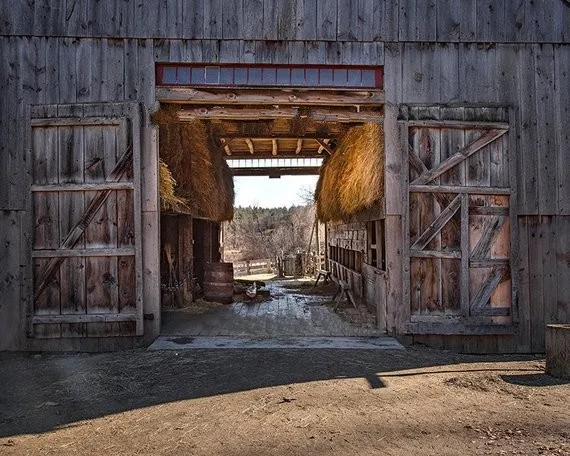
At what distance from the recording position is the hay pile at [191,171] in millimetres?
7875

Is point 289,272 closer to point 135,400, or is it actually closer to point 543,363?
point 543,363

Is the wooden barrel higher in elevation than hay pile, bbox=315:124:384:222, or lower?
lower

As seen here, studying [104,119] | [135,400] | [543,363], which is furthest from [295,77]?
[543,363]

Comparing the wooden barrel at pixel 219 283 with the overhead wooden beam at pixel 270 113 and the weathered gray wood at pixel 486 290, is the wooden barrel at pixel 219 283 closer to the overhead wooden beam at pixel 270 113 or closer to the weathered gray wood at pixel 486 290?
the overhead wooden beam at pixel 270 113

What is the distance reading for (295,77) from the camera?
6621 millimetres

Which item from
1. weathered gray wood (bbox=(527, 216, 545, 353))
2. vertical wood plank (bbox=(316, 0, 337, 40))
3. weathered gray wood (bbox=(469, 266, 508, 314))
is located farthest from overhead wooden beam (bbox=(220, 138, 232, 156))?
weathered gray wood (bbox=(527, 216, 545, 353))

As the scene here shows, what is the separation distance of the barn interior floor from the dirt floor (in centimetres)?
102

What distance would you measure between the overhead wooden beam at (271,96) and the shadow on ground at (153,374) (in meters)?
3.57

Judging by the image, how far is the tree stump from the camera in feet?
16.3

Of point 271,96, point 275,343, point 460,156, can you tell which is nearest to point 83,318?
point 275,343

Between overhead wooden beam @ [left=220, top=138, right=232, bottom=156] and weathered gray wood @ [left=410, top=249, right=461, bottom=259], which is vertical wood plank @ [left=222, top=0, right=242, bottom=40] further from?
overhead wooden beam @ [left=220, top=138, right=232, bottom=156]

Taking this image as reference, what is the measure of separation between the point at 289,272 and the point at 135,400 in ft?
53.2

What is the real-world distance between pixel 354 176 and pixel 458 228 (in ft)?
8.72

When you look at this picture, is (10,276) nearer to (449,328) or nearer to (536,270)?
(449,328)
